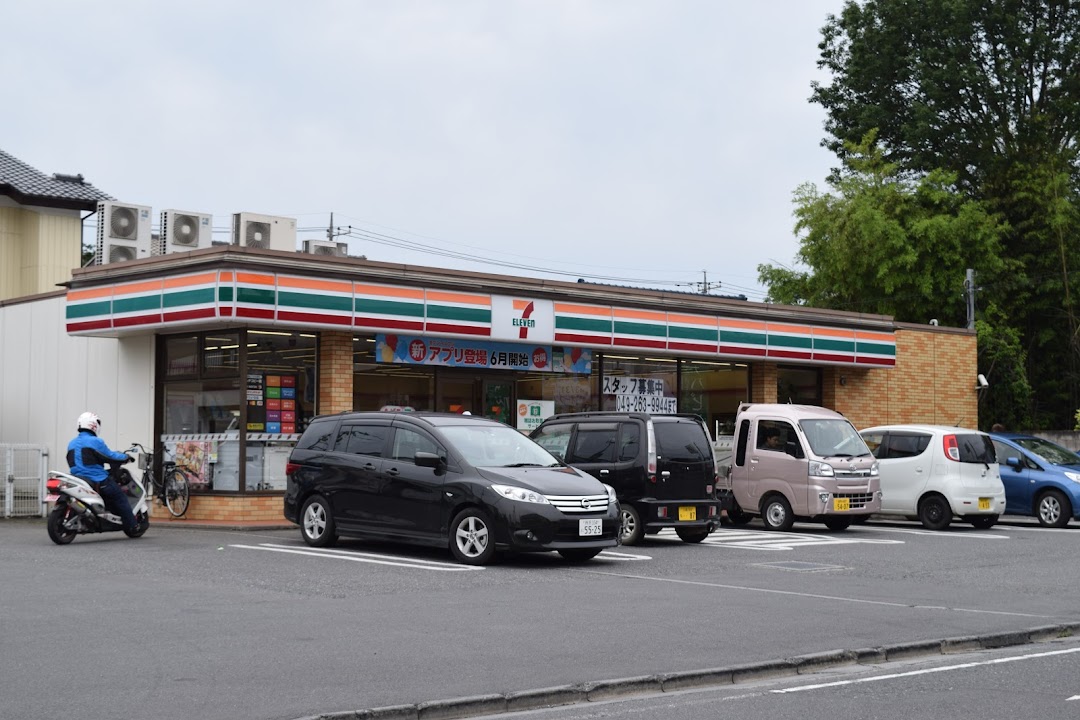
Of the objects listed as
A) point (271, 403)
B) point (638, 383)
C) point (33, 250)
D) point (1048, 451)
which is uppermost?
point (33, 250)

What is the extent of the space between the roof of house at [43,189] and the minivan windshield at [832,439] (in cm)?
1937

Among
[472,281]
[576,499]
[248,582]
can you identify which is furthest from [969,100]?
[248,582]

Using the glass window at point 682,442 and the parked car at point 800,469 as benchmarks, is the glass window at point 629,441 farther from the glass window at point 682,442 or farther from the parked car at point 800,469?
the parked car at point 800,469

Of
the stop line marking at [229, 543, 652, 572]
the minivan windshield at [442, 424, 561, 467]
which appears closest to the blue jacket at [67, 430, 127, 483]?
the stop line marking at [229, 543, 652, 572]

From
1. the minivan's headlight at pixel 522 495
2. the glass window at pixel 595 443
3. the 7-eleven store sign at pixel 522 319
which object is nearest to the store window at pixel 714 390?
the 7-eleven store sign at pixel 522 319

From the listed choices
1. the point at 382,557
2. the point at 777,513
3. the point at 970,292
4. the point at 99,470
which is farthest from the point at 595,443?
the point at 970,292

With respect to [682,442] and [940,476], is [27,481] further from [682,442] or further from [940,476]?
[940,476]

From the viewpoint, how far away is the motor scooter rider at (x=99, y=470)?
17828mm

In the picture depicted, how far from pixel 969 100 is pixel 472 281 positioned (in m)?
29.7

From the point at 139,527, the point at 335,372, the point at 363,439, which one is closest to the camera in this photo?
the point at 363,439

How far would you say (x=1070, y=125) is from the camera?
4538 centimetres

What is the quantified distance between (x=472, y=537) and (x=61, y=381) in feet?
42.1

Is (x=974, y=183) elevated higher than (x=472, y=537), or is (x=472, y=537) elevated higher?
(x=974, y=183)

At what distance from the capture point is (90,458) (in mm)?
17906
